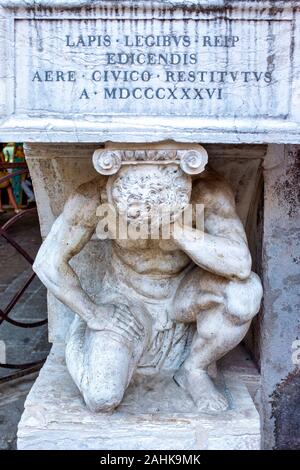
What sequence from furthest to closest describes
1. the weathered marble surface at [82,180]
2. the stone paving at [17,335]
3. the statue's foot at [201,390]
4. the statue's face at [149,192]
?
the stone paving at [17,335]
the weathered marble surface at [82,180]
the statue's foot at [201,390]
the statue's face at [149,192]

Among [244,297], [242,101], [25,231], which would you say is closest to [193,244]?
[244,297]

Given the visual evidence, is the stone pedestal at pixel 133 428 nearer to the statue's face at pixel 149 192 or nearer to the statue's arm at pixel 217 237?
the statue's arm at pixel 217 237

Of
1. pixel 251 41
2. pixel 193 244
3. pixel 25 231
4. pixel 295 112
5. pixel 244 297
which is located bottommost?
pixel 25 231

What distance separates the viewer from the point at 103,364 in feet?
7.73

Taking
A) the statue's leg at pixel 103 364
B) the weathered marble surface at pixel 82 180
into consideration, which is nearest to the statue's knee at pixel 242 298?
the statue's leg at pixel 103 364

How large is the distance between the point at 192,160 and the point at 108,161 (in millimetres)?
273

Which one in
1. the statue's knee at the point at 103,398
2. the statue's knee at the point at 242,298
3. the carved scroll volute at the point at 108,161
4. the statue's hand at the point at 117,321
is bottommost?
the statue's knee at the point at 103,398

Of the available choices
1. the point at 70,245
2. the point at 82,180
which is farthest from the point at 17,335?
the point at 70,245

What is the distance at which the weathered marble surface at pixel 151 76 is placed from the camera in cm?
206

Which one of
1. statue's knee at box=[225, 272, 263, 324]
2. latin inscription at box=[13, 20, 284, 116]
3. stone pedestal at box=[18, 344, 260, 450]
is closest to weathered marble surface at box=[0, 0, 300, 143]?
latin inscription at box=[13, 20, 284, 116]

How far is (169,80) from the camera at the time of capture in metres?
2.10

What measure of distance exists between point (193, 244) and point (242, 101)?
20.7 inches

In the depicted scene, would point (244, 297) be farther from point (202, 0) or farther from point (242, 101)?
point (202, 0)

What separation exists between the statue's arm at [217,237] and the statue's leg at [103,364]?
427mm
